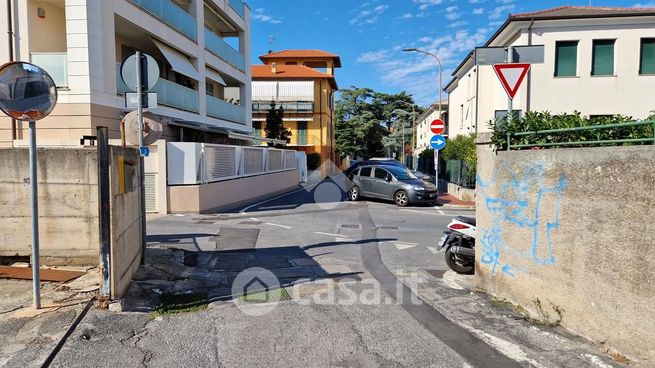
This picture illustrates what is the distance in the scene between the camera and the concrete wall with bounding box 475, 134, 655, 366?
3723mm

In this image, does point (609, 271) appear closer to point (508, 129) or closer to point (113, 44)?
point (508, 129)

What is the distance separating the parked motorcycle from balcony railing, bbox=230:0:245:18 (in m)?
23.1

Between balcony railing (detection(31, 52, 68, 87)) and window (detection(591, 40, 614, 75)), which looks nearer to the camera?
balcony railing (detection(31, 52, 68, 87))

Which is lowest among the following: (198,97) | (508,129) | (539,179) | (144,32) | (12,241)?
(12,241)

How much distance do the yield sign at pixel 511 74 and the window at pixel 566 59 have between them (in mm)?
18451

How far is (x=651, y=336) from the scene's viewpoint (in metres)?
3.63

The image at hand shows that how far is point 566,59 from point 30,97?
23496 millimetres

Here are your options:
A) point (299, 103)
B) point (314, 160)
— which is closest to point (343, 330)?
point (314, 160)

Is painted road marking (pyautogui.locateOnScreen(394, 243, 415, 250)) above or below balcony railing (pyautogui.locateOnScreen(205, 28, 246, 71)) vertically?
below

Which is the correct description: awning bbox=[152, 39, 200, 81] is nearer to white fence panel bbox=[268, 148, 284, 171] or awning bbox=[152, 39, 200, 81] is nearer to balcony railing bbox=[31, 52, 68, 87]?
balcony railing bbox=[31, 52, 68, 87]

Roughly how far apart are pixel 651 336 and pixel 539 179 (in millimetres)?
1877

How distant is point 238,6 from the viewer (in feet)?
89.1

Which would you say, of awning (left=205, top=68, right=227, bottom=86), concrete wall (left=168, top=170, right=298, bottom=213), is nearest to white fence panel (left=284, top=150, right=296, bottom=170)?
concrete wall (left=168, top=170, right=298, bottom=213)

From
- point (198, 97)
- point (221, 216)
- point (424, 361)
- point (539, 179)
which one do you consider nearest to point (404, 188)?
point (221, 216)
